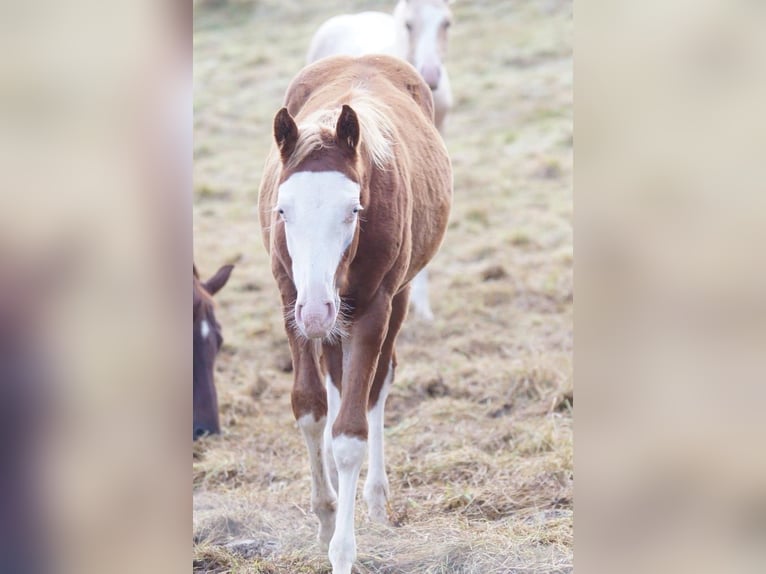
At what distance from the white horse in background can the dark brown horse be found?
2.29 meters

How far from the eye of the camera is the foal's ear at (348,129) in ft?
9.50

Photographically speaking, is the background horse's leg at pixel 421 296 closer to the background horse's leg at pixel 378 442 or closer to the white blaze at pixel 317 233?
the background horse's leg at pixel 378 442

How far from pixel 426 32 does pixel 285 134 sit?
3956mm

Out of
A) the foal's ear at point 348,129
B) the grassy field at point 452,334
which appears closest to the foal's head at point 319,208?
the foal's ear at point 348,129

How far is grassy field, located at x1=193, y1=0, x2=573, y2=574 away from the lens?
380cm

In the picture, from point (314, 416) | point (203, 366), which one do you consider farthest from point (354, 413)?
point (203, 366)

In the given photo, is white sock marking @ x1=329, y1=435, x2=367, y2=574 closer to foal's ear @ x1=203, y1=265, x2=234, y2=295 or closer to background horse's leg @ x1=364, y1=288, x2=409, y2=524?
background horse's leg @ x1=364, y1=288, x2=409, y2=524

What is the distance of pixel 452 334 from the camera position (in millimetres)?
6703

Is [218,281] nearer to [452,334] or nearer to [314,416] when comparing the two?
[452,334]
